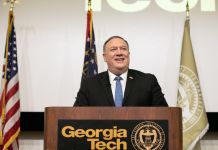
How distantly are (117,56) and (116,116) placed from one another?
39.9 inches

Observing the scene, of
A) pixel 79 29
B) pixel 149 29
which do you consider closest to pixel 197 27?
pixel 149 29

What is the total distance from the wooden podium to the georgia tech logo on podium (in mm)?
34

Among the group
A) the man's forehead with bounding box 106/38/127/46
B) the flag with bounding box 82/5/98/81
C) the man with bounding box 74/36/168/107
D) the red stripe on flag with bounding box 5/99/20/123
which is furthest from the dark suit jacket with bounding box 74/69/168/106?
the red stripe on flag with bounding box 5/99/20/123

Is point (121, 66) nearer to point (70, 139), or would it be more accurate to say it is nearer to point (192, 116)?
point (70, 139)

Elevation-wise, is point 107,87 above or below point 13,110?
below

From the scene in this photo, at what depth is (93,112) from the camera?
1912mm

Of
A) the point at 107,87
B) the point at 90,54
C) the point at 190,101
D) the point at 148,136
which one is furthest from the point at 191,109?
the point at 148,136

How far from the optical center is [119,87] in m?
2.74

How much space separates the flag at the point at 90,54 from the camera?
13.1ft

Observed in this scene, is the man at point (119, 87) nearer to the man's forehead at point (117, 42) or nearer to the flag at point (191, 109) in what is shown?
the man's forehead at point (117, 42)

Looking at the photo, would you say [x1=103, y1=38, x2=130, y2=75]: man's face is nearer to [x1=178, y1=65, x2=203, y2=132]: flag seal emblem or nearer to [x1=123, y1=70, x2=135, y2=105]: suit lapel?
[x1=123, y1=70, x2=135, y2=105]: suit lapel

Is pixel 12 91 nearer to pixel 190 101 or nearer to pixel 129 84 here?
pixel 129 84

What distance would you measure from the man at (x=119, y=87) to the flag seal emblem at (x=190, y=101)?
50.7 inches

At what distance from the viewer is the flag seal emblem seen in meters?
3.90
